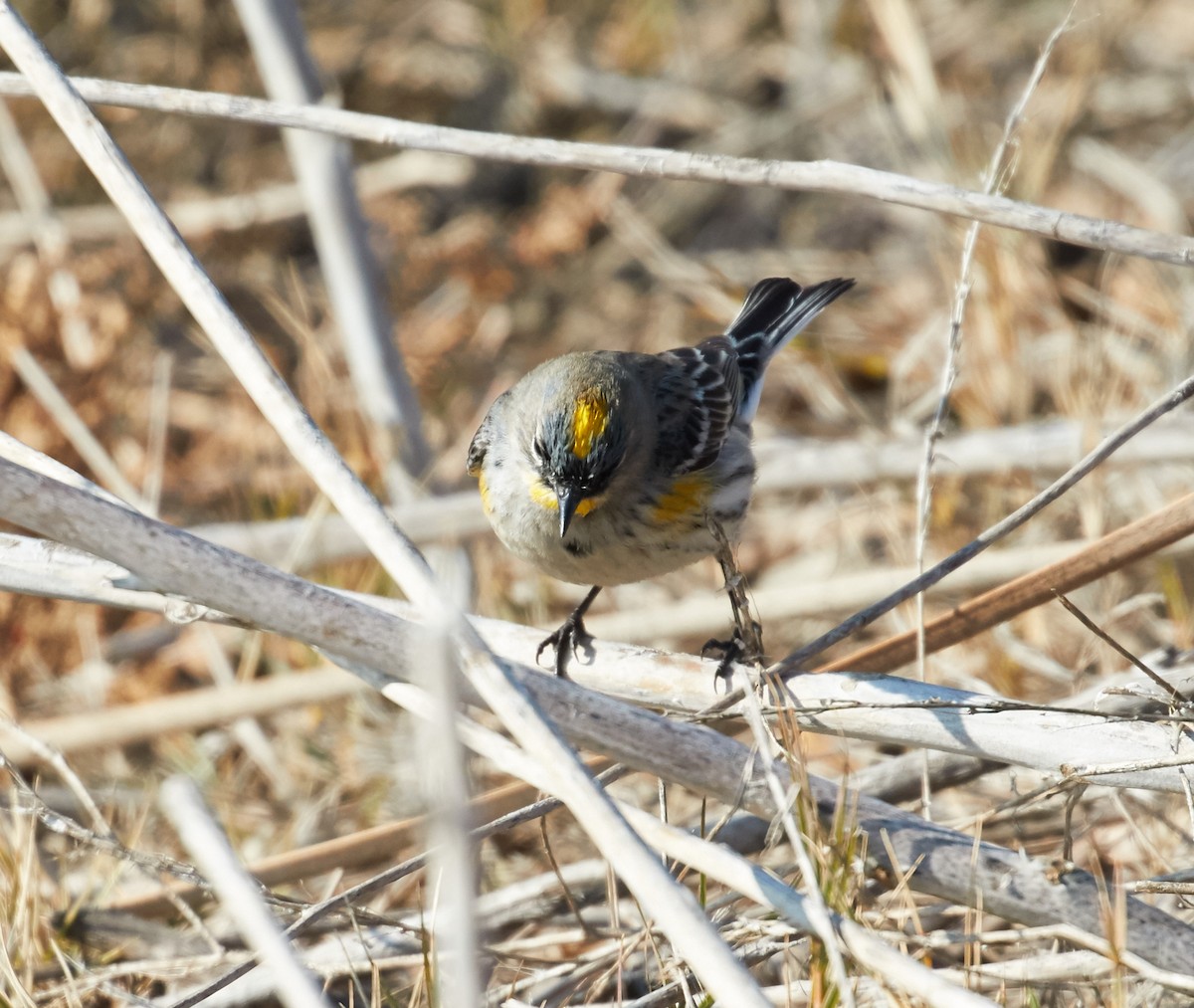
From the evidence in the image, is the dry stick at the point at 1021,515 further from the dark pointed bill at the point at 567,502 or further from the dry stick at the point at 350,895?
the dark pointed bill at the point at 567,502

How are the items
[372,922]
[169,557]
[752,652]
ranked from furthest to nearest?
[372,922], [752,652], [169,557]

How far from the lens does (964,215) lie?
2.83 metres

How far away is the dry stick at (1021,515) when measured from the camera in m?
2.99

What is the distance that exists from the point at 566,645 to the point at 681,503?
0.70 metres

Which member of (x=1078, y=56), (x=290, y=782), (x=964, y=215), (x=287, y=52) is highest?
(x=1078, y=56)

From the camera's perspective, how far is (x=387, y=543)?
108 inches

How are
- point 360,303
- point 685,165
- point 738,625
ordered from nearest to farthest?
1. point 685,165
2. point 738,625
3. point 360,303

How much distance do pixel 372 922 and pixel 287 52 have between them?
4.27m

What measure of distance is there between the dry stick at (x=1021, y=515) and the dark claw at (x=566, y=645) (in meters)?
0.69

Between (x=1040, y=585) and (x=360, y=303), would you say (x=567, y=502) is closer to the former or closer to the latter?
(x=1040, y=585)

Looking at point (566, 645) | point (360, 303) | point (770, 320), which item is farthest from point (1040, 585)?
point (360, 303)

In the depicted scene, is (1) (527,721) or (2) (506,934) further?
(2) (506,934)

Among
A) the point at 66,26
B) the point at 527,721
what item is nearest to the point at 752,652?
the point at 527,721

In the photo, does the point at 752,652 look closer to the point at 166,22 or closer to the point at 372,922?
the point at 372,922
